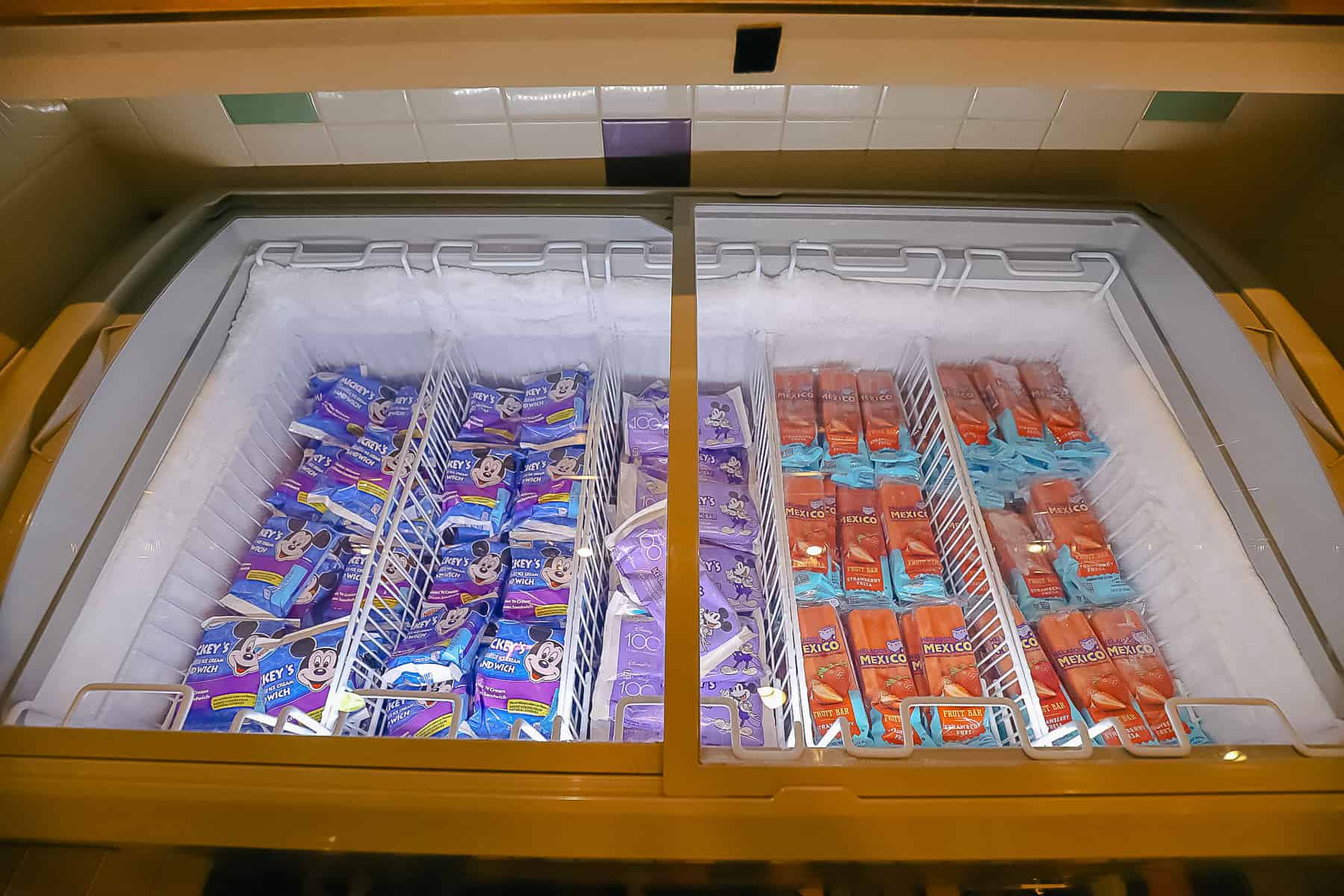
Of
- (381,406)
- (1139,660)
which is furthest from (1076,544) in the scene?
(381,406)

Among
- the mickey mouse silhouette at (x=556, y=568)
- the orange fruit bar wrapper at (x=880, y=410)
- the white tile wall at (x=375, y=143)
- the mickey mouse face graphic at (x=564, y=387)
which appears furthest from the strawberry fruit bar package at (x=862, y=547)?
the white tile wall at (x=375, y=143)

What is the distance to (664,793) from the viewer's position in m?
0.78

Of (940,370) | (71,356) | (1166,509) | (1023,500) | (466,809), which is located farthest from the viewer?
(940,370)

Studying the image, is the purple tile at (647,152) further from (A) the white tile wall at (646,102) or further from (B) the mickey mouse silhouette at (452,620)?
(B) the mickey mouse silhouette at (452,620)

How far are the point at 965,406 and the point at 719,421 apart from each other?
584 mm

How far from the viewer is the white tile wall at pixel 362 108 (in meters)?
1.37

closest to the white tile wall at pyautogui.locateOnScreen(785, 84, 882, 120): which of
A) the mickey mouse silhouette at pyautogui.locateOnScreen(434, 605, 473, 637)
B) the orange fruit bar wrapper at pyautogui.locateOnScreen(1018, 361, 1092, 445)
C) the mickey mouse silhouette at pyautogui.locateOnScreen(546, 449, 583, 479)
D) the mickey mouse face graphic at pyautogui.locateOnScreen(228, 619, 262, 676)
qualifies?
the orange fruit bar wrapper at pyautogui.locateOnScreen(1018, 361, 1092, 445)

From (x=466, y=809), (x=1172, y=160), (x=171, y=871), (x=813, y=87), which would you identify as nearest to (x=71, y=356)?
(x=171, y=871)

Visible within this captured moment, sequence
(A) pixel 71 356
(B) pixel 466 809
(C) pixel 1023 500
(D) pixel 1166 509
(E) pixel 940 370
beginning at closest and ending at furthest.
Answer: (B) pixel 466 809, (A) pixel 71 356, (D) pixel 1166 509, (C) pixel 1023 500, (E) pixel 940 370

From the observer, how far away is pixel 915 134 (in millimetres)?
1427

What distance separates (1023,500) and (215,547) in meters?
1.77

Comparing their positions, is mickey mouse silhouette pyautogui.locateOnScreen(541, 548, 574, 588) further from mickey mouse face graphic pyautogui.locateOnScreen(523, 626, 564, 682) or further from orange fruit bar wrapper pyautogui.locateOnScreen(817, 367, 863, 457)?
orange fruit bar wrapper pyautogui.locateOnScreen(817, 367, 863, 457)

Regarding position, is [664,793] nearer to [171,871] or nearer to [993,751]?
[993,751]

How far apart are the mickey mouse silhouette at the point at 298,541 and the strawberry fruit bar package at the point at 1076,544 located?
1552 millimetres
